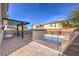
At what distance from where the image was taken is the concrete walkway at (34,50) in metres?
1.63

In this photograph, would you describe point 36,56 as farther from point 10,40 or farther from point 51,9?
point 51,9

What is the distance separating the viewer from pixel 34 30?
1.65m

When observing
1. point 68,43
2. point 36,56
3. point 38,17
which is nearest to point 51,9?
point 38,17

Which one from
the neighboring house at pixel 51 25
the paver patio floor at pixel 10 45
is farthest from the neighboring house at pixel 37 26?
Answer: the paver patio floor at pixel 10 45

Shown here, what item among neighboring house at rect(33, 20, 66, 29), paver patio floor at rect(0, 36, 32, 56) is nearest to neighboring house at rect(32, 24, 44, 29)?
neighboring house at rect(33, 20, 66, 29)

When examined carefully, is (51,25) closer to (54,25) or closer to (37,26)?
(54,25)

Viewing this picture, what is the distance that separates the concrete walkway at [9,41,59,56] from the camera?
5.34ft

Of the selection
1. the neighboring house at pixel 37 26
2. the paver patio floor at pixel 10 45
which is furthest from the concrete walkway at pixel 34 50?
the neighboring house at pixel 37 26

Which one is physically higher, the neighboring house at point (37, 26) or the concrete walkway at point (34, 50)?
the neighboring house at point (37, 26)

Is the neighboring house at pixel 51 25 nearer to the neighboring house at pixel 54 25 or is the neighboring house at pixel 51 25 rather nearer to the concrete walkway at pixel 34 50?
the neighboring house at pixel 54 25

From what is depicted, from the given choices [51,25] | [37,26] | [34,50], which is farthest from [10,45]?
[51,25]

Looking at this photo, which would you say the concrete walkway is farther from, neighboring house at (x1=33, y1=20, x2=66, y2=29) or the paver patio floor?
neighboring house at (x1=33, y1=20, x2=66, y2=29)

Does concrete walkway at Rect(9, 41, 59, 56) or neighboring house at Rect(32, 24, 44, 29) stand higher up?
neighboring house at Rect(32, 24, 44, 29)

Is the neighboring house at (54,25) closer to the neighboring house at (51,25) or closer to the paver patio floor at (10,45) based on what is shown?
the neighboring house at (51,25)
